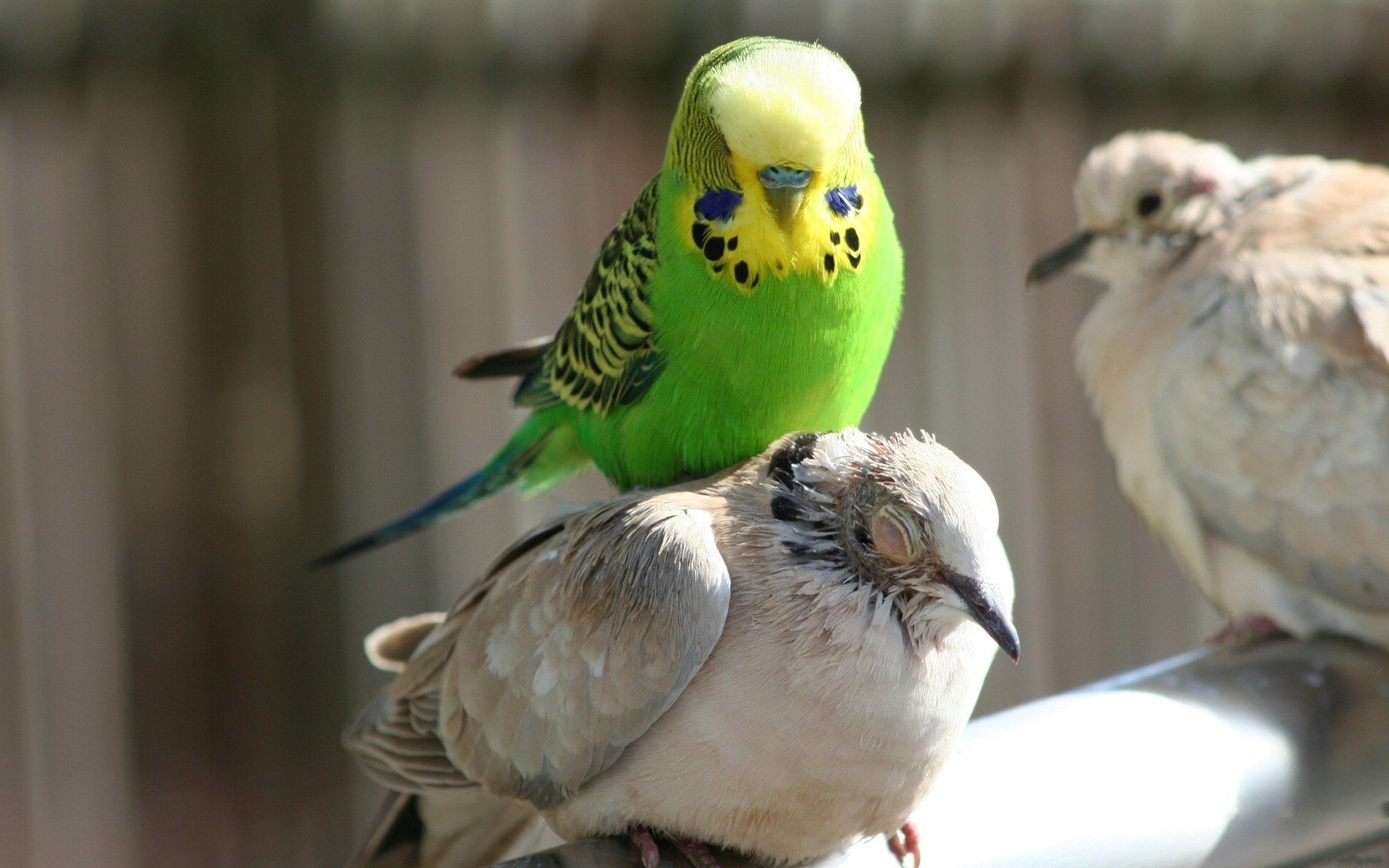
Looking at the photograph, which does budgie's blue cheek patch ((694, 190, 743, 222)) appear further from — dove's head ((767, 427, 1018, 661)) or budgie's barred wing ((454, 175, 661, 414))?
dove's head ((767, 427, 1018, 661))

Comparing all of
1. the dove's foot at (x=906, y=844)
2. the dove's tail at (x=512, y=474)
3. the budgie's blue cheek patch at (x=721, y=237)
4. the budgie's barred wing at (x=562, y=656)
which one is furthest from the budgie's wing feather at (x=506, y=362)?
the dove's foot at (x=906, y=844)

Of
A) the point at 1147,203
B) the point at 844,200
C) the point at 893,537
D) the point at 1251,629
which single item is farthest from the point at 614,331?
the point at 1147,203

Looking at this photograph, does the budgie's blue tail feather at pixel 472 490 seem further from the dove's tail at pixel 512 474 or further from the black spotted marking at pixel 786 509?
the black spotted marking at pixel 786 509

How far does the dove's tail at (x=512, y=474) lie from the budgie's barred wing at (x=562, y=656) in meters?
0.17

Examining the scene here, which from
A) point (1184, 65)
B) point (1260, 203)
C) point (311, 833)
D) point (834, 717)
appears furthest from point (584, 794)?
point (1184, 65)

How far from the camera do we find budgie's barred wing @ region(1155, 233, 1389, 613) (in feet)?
6.69

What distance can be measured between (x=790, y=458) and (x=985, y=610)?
273 millimetres

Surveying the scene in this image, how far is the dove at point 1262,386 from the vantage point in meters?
2.05

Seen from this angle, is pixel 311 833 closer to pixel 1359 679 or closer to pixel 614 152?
pixel 614 152

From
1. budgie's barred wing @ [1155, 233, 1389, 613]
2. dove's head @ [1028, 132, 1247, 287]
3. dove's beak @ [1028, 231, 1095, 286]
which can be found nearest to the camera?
budgie's barred wing @ [1155, 233, 1389, 613]

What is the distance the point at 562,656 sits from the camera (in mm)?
1325

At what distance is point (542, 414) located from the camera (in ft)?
5.34

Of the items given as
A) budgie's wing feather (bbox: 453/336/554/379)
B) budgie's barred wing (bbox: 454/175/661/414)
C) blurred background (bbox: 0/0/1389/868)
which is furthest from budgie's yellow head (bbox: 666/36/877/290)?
blurred background (bbox: 0/0/1389/868)

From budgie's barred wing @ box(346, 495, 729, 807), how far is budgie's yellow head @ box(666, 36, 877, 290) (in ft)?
0.89
